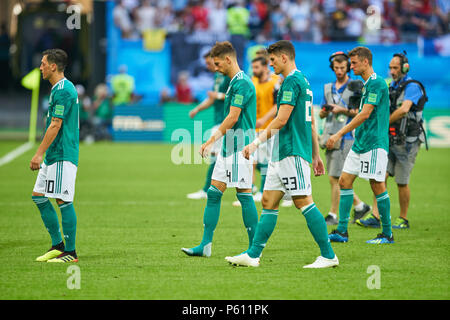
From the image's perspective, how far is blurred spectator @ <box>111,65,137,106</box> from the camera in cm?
2602

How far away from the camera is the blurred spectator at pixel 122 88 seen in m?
26.0

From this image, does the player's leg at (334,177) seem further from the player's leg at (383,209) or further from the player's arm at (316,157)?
the player's arm at (316,157)

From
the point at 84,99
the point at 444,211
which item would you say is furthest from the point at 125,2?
the point at 444,211

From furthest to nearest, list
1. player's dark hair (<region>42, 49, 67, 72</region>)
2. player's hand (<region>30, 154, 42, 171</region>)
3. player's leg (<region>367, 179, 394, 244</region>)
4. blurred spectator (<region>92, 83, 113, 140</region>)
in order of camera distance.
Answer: blurred spectator (<region>92, 83, 113, 140</region>) → player's leg (<region>367, 179, 394, 244</region>) → player's dark hair (<region>42, 49, 67, 72</region>) → player's hand (<region>30, 154, 42, 171</region>)

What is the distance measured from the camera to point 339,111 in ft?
30.8

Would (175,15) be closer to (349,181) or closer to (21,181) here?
(21,181)

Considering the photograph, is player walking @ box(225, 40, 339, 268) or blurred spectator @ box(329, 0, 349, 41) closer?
player walking @ box(225, 40, 339, 268)

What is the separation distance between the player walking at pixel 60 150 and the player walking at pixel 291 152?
186cm

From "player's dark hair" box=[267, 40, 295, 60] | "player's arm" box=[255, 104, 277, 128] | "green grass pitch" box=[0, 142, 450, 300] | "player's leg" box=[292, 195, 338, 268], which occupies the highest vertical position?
"player's dark hair" box=[267, 40, 295, 60]

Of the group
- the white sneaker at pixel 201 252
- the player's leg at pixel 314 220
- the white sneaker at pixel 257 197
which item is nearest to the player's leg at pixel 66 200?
the white sneaker at pixel 201 252

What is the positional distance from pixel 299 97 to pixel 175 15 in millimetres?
22711

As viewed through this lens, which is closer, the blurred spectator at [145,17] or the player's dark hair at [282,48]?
the player's dark hair at [282,48]

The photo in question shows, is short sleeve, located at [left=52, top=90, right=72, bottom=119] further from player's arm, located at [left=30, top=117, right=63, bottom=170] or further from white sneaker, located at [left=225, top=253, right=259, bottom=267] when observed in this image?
white sneaker, located at [left=225, top=253, right=259, bottom=267]

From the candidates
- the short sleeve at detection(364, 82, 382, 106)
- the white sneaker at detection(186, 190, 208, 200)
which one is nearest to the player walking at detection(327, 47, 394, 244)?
the short sleeve at detection(364, 82, 382, 106)
